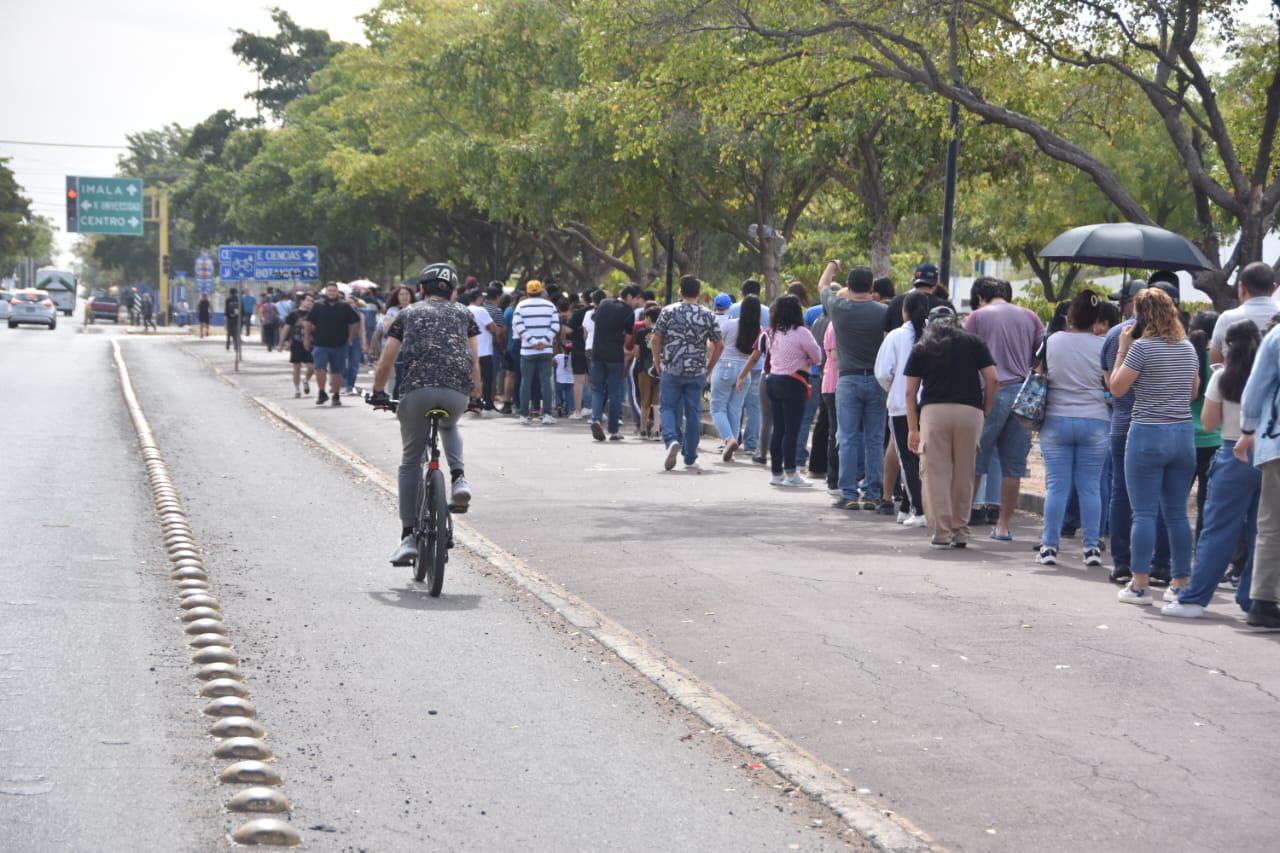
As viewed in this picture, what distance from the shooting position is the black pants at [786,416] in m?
14.7

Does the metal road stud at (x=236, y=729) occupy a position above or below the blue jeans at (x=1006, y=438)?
below

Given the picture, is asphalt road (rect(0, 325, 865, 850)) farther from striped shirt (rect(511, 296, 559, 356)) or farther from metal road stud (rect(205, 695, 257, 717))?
striped shirt (rect(511, 296, 559, 356))

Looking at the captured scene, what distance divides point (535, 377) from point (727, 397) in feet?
17.5

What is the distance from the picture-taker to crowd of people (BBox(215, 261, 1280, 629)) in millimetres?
8766

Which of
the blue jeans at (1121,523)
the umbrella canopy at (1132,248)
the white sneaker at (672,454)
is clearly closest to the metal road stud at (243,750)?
the blue jeans at (1121,523)

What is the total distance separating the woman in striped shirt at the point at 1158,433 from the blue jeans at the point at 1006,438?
97.9 inches

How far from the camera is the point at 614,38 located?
698 inches

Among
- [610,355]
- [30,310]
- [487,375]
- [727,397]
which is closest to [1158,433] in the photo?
[727,397]

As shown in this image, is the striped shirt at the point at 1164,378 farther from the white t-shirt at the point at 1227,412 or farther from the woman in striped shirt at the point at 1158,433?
the white t-shirt at the point at 1227,412

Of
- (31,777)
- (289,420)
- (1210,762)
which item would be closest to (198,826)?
(31,777)

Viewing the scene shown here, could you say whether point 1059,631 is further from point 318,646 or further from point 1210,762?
point 318,646

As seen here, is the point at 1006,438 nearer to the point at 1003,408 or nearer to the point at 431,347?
the point at 1003,408

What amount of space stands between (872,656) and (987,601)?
1727mm

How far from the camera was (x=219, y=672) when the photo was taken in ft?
22.2
